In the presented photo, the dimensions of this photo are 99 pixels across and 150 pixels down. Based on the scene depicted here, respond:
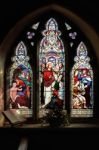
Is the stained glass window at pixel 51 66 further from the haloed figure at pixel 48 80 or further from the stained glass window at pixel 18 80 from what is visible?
the stained glass window at pixel 18 80

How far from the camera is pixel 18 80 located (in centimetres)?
827

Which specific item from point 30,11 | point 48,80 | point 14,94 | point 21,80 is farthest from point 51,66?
point 30,11

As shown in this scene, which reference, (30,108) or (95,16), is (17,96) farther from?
(95,16)

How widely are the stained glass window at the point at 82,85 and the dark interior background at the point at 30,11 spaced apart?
31.5 inches

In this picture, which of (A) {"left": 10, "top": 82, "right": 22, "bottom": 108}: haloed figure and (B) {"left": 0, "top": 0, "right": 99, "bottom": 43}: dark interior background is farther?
(A) {"left": 10, "top": 82, "right": 22, "bottom": 108}: haloed figure

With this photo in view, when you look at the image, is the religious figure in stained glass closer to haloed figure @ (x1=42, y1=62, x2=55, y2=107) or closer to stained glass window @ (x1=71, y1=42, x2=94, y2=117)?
haloed figure @ (x1=42, y1=62, x2=55, y2=107)

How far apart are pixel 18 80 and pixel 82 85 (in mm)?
1115

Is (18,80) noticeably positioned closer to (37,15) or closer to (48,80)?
(48,80)

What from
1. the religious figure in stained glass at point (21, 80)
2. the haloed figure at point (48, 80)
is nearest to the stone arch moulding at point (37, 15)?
the religious figure in stained glass at point (21, 80)

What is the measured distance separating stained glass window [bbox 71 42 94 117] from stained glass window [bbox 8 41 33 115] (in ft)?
2.45

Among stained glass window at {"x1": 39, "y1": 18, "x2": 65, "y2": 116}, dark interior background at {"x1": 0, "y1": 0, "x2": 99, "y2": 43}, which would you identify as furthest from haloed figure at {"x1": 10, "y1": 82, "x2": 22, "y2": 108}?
dark interior background at {"x1": 0, "y1": 0, "x2": 99, "y2": 43}

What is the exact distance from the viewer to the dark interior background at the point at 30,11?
742cm

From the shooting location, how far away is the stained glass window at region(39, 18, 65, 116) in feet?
27.0

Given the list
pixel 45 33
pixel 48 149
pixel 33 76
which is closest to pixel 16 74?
pixel 33 76
